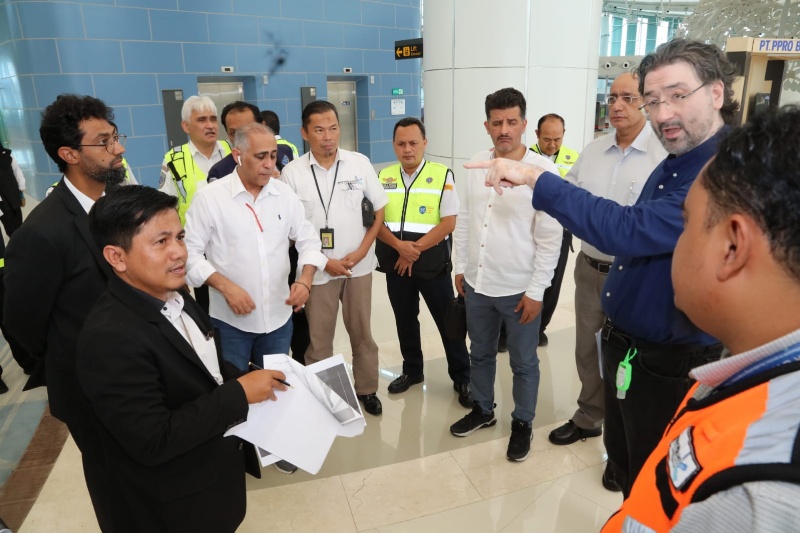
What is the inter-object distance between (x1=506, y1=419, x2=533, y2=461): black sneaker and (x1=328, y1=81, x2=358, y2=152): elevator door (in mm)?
8250

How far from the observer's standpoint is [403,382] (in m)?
3.33

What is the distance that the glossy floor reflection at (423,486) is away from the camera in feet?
7.30

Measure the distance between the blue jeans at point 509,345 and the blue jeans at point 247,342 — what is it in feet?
3.30

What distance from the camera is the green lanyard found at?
1.68 m

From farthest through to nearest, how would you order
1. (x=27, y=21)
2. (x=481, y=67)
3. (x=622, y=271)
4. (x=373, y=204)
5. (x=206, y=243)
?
(x=27, y=21) → (x=481, y=67) → (x=373, y=204) → (x=206, y=243) → (x=622, y=271)

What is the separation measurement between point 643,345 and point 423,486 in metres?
1.32

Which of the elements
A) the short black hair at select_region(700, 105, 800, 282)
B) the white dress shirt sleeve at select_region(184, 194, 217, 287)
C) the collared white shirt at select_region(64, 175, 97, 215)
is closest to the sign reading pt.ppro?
the white dress shirt sleeve at select_region(184, 194, 217, 287)

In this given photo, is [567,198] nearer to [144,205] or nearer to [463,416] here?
[144,205]

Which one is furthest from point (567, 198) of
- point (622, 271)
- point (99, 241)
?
point (99, 241)

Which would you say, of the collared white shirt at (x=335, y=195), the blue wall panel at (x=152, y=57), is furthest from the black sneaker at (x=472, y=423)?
the blue wall panel at (x=152, y=57)

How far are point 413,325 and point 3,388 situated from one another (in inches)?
111

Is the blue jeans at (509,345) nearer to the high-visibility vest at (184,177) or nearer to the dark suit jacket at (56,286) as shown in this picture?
the dark suit jacket at (56,286)

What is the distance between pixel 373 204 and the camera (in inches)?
117

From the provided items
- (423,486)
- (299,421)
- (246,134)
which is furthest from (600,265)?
(246,134)
